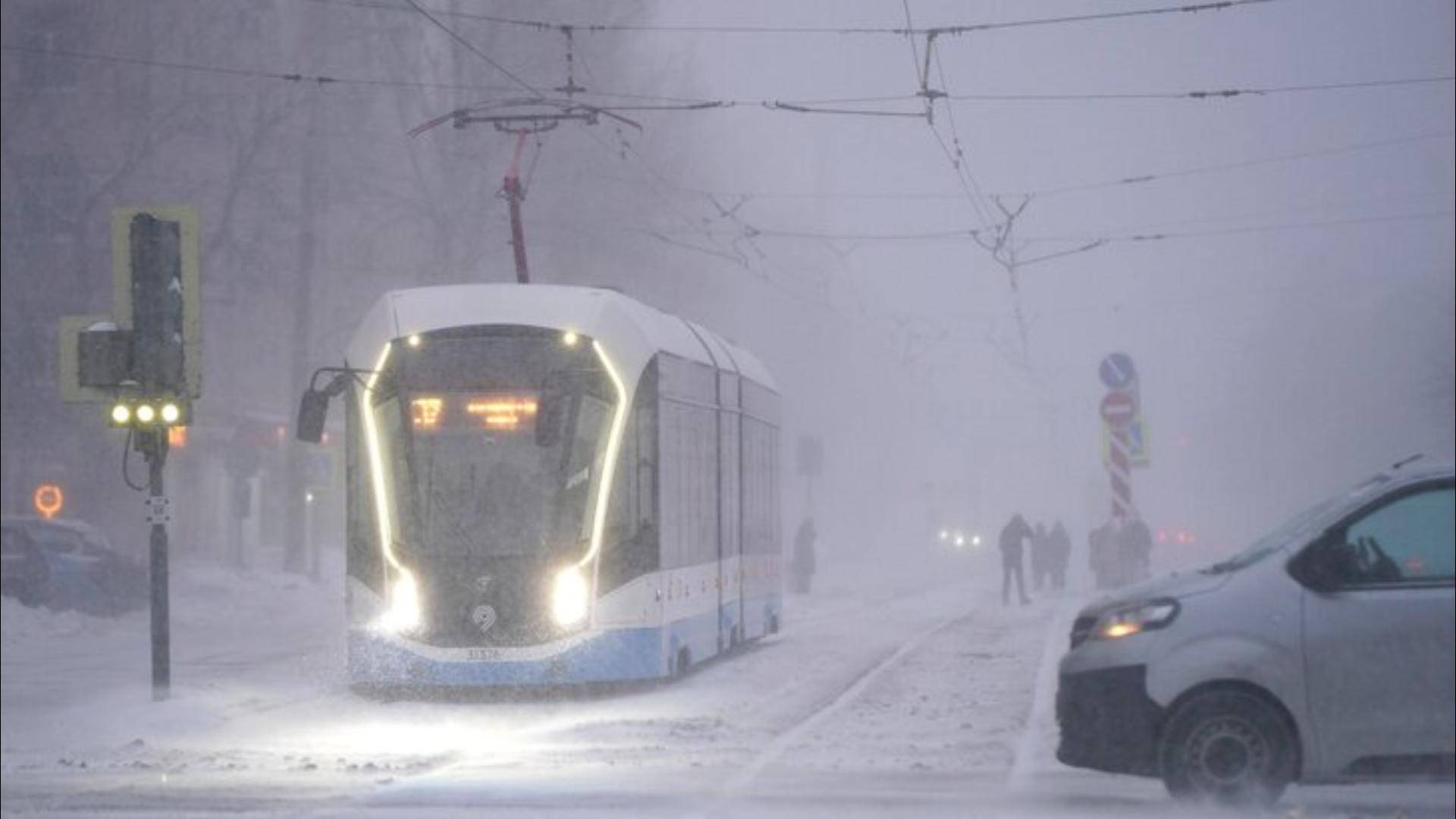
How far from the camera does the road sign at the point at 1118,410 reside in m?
30.6

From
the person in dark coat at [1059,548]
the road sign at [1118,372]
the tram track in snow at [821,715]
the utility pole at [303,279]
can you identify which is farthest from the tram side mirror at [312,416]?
the person in dark coat at [1059,548]

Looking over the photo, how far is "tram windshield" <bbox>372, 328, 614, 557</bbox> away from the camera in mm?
18391

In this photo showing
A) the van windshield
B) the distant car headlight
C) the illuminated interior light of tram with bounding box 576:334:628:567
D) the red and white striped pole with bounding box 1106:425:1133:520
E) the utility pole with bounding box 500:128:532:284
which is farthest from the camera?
the red and white striped pole with bounding box 1106:425:1133:520

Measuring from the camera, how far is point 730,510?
24016 millimetres

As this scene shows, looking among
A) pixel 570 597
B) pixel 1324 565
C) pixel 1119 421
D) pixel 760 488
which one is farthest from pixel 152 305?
pixel 1119 421

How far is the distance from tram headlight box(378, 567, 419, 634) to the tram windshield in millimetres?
257

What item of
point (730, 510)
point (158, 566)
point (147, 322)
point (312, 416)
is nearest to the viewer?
point (312, 416)

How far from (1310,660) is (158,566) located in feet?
39.9

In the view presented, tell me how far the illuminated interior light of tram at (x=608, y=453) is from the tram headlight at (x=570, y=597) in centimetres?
12

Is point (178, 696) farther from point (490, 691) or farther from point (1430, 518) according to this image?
point (1430, 518)

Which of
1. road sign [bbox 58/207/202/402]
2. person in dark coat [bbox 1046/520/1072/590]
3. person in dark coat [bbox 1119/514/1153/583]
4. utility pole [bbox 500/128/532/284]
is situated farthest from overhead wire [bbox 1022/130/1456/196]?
road sign [bbox 58/207/202/402]

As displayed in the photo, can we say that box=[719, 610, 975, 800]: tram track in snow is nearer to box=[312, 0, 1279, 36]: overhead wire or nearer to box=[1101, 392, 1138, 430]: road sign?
box=[1101, 392, 1138, 430]: road sign

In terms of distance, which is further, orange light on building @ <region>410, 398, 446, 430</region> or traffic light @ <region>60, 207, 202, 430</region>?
traffic light @ <region>60, 207, 202, 430</region>

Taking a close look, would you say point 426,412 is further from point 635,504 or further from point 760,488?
point 760,488
